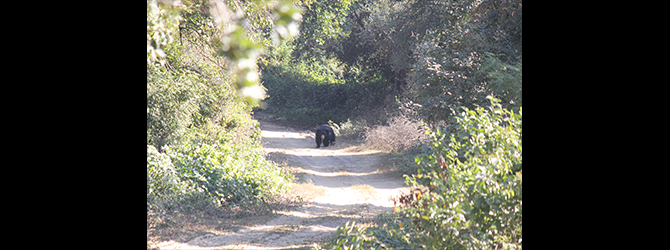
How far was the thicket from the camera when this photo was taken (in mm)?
7109

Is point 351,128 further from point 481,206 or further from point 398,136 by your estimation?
point 481,206

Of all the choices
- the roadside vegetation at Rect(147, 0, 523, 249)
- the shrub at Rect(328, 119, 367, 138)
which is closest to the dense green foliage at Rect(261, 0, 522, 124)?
the roadside vegetation at Rect(147, 0, 523, 249)

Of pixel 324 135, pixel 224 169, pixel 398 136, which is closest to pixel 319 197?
pixel 224 169

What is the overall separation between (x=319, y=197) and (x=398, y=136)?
244 inches

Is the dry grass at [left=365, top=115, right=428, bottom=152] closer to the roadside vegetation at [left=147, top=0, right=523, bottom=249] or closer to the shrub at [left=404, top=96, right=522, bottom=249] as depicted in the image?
the roadside vegetation at [left=147, top=0, right=523, bottom=249]

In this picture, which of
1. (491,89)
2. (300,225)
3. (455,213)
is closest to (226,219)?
(300,225)

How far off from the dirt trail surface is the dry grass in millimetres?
535

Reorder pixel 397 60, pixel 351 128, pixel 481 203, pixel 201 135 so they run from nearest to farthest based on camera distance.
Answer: pixel 481 203
pixel 201 135
pixel 397 60
pixel 351 128

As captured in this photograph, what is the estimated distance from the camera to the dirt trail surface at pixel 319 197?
608cm

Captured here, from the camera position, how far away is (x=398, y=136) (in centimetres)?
1546

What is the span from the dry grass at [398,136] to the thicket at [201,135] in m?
5.10

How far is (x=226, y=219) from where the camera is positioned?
7344mm
